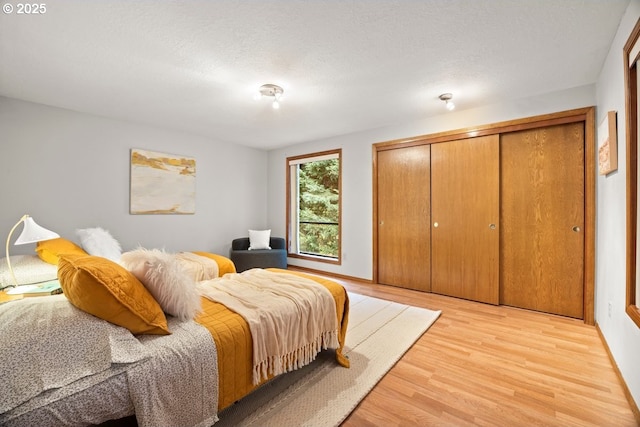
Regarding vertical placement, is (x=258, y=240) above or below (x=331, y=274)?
above

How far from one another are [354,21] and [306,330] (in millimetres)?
2074

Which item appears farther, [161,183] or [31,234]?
[161,183]

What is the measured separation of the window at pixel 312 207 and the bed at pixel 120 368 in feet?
12.8

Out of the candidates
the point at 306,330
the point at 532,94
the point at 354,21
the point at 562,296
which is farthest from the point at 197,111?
the point at 562,296

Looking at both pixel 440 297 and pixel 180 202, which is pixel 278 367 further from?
pixel 180 202

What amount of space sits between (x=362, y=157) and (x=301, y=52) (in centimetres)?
245

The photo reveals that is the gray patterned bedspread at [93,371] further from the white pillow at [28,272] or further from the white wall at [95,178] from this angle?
the white wall at [95,178]

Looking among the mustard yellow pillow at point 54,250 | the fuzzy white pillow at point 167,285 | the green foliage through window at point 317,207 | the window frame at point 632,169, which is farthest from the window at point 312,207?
the window frame at point 632,169

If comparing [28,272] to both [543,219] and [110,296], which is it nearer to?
[110,296]

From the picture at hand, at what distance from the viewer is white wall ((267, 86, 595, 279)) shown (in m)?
3.03

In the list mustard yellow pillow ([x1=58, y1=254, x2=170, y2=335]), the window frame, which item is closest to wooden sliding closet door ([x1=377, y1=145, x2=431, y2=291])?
the window frame

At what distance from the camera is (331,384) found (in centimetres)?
183

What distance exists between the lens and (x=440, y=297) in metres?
3.63

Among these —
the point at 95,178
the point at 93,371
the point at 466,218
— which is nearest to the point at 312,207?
the point at 466,218
